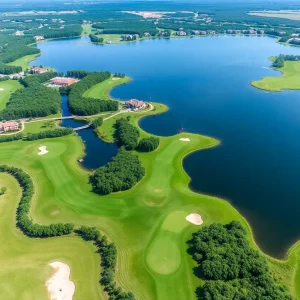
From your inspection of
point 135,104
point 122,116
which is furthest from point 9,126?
point 135,104

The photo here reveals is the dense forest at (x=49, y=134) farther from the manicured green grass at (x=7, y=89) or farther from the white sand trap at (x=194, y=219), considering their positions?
the white sand trap at (x=194, y=219)

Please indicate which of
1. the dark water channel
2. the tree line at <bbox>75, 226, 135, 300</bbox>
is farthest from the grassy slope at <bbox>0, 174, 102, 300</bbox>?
the dark water channel

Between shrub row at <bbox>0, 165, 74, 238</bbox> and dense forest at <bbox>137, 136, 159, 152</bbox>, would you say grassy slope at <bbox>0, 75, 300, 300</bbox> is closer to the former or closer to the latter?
shrub row at <bbox>0, 165, 74, 238</bbox>

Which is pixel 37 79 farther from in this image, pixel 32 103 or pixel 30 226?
pixel 30 226

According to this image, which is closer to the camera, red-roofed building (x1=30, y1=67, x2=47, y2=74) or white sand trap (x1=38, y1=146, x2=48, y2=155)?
white sand trap (x1=38, y1=146, x2=48, y2=155)

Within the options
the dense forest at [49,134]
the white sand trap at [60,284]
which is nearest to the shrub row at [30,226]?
the white sand trap at [60,284]

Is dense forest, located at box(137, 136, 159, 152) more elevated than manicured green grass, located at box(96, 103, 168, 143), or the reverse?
dense forest, located at box(137, 136, 159, 152)
